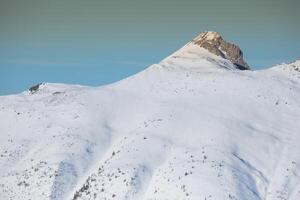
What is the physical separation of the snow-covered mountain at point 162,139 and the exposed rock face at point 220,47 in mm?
21573

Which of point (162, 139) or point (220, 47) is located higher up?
point (220, 47)

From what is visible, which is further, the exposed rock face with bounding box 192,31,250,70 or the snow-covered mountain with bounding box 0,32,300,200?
the exposed rock face with bounding box 192,31,250,70

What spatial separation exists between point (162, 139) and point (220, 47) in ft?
164

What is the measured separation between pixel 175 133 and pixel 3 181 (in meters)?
18.8

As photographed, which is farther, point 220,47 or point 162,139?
point 220,47

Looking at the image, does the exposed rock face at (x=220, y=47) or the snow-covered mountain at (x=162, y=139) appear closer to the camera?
the snow-covered mountain at (x=162, y=139)

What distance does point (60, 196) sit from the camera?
210 ft

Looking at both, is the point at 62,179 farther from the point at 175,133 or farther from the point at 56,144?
the point at 175,133

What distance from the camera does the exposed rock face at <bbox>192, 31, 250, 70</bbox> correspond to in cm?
11531

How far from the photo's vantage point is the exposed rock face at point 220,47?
115312 mm

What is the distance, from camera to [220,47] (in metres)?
117

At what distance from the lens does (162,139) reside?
70.6m

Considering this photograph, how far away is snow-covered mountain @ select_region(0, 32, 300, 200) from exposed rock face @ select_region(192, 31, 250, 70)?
21573 mm

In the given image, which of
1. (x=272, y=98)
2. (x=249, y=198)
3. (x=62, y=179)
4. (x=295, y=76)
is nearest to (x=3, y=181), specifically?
(x=62, y=179)
